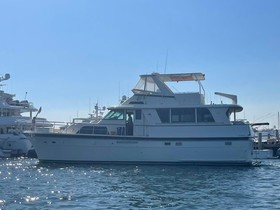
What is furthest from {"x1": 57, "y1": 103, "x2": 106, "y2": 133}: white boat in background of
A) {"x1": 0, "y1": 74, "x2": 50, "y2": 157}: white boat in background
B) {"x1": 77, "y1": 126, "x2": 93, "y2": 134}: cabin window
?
{"x1": 0, "y1": 74, "x2": 50, "y2": 157}: white boat in background

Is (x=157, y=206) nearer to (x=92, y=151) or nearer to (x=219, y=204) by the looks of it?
(x=219, y=204)

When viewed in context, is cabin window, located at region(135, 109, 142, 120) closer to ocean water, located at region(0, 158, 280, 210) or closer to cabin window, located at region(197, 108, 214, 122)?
cabin window, located at region(197, 108, 214, 122)

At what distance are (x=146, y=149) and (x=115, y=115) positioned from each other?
313cm

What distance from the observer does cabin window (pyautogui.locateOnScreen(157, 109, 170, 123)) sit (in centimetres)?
2781

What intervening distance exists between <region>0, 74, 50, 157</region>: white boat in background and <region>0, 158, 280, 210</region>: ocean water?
19.4 meters

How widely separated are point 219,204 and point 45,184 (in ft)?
25.8

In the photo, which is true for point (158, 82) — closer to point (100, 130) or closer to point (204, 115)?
point (204, 115)

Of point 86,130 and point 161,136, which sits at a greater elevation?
point 86,130

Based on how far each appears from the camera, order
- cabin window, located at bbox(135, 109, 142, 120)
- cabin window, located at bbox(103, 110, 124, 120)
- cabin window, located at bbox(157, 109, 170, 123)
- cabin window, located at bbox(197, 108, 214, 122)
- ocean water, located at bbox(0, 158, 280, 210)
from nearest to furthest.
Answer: ocean water, located at bbox(0, 158, 280, 210)
cabin window, located at bbox(197, 108, 214, 122)
cabin window, located at bbox(157, 109, 170, 123)
cabin window, located at bbox(135, 109, 142, 120)
cabin window, located at bbox(103, 110, 124, 120)

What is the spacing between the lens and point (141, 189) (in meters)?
16.8

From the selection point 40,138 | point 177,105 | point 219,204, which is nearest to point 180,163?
point 177,105

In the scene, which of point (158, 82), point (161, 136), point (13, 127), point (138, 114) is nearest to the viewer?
point (161, 136)

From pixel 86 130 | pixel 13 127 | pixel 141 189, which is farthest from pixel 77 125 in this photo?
pixel 13 127

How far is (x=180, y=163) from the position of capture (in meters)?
27.2
